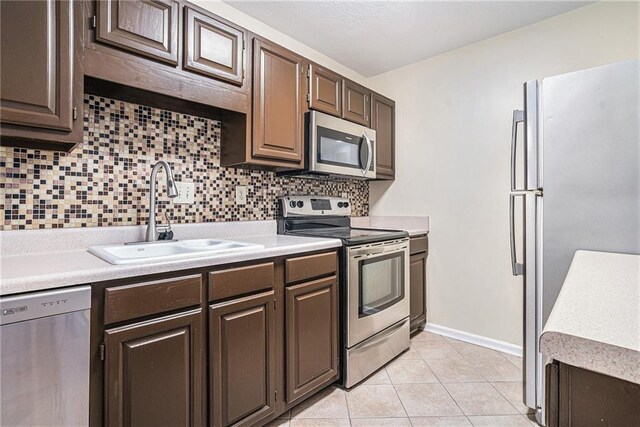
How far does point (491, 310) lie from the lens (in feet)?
8.30

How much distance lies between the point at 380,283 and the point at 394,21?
182cm

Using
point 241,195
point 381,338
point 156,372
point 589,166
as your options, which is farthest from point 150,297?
point 589,166

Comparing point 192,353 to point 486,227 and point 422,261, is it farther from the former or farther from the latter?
point 486,227

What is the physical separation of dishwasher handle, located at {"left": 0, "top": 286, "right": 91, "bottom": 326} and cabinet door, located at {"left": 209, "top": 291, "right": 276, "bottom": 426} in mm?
464

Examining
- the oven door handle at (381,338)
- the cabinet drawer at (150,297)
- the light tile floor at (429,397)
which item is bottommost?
the light tile floor at (429,397)

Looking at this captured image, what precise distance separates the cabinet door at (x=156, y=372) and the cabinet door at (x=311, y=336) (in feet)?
1.60

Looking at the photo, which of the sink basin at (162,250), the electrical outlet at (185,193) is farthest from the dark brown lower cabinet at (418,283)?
the electrical outlet at (185,193)

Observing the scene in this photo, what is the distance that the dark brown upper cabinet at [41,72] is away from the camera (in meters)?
1.09

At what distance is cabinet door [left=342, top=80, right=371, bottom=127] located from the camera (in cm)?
→ 249

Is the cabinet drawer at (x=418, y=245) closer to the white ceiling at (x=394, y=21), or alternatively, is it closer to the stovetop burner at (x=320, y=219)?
the stovetop burner at (x=320, y=219)

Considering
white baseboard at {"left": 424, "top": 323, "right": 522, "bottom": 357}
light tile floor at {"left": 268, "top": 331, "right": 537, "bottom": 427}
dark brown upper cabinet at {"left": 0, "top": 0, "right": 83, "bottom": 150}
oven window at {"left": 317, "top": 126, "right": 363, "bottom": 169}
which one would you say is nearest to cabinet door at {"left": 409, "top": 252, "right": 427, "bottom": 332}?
white baseboard at {"left": 424, "top": 323, "right": 522, "bottom": 357}

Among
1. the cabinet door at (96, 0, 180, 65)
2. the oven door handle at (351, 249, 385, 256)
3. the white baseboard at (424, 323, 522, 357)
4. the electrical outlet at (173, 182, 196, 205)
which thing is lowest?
the white baseboard at (424, 323, 522, 357)

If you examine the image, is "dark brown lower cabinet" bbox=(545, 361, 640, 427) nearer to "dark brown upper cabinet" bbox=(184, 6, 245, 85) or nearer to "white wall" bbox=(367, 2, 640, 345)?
"dark brown upper cabinet" bbox=(184, 6, 245, 85)

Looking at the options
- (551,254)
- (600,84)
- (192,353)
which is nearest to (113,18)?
(192,353)
